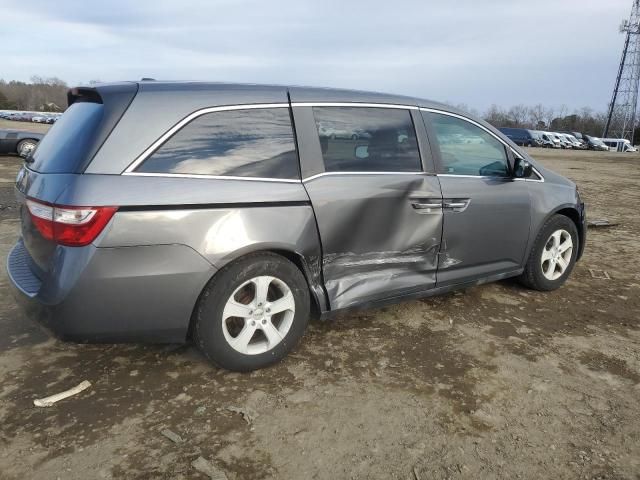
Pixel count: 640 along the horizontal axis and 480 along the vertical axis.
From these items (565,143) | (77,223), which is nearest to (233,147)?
(77,223)

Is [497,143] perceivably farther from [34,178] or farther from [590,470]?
[34,178]

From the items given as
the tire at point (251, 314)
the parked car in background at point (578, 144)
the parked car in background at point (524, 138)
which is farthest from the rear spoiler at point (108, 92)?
the parked car in background at point (578, 144)

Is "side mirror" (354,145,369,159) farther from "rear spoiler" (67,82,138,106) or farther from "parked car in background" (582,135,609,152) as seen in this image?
"parked car in background" (582,135,609,152)

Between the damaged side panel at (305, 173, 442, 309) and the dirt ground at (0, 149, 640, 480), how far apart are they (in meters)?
0.40

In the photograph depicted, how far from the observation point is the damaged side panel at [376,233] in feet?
10.4

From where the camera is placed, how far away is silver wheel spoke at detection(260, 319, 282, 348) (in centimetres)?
301

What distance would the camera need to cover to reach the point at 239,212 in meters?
2.77

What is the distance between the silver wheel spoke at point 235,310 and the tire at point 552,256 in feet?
8.83

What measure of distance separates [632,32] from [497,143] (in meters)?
79.3

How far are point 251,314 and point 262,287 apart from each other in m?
0.17

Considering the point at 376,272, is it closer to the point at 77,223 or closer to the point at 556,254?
the point at 77,223

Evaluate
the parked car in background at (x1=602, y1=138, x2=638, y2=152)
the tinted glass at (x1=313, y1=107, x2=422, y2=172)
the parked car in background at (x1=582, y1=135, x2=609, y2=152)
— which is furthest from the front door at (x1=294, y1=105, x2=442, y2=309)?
the parked car in background at (x1=602, y1=138, x2=638, y2=152)

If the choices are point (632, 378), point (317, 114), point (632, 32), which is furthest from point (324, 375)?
point (632, 32)

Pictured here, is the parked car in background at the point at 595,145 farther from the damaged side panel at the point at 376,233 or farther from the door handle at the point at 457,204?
the damaged side panel at the point at 376,233
